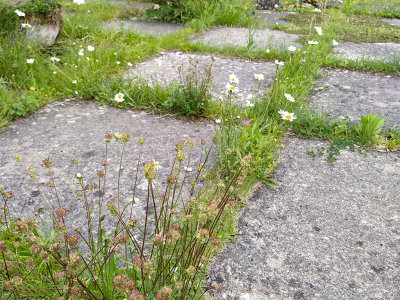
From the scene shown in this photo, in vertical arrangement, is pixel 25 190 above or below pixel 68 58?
below

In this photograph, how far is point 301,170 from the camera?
246cm

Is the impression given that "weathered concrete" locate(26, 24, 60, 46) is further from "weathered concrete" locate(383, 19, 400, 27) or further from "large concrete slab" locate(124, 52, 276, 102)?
"weathered concrete" locate(383, 19, 400, 27)

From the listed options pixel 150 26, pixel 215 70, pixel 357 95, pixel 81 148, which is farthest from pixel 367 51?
pixel 81 148

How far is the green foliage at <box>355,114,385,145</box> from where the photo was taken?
2.74m

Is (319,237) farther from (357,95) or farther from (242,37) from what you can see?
(242,37)

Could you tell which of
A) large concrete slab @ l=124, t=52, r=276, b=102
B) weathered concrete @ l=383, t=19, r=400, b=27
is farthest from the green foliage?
weathered concrete @ l=383, t=19, r=400, b=27

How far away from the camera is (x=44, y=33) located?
4.47 meters

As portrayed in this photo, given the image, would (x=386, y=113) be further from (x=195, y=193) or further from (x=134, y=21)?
(x=134, y=21)

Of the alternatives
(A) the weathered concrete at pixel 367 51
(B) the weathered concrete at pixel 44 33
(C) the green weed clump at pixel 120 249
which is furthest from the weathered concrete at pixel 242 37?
(C) the green weed clump at pixel 120 249

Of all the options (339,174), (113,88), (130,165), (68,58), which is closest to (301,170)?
(339,174)

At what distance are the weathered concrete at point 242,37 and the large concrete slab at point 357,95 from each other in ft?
3.52

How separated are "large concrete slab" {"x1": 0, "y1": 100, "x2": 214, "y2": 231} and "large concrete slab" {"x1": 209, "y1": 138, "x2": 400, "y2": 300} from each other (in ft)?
2.04

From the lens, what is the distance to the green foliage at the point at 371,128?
108 inches

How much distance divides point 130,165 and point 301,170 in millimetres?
1229
